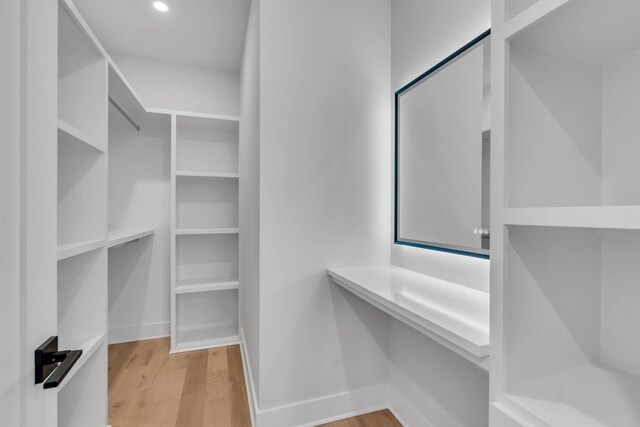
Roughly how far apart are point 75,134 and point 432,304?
4.60 ft

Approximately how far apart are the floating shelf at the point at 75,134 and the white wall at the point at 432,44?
4.90 ft

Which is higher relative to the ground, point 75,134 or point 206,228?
point 75,134

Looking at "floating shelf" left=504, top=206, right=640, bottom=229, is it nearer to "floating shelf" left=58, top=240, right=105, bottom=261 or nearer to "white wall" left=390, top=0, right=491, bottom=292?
"white wall" left=390, top=0, right=491, bottom=292

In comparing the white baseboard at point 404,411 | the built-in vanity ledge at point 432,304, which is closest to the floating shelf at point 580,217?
the built-in vanity ledge at point 432,304

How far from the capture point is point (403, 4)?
1.61m

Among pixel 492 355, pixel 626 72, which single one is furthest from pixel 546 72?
pixel 492 355

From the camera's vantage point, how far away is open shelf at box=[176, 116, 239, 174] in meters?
2.74

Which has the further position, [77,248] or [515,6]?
[77,248]

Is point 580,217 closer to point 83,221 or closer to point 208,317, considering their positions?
point 83,221

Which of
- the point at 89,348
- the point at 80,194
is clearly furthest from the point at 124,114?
the point at 89,348

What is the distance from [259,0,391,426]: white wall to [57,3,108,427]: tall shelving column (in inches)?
28.4

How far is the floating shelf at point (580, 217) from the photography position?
443 millimetres

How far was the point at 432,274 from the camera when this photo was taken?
1425 mm

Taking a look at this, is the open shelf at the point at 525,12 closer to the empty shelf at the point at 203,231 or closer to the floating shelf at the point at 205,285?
the empty shelf at the point at 203,231
